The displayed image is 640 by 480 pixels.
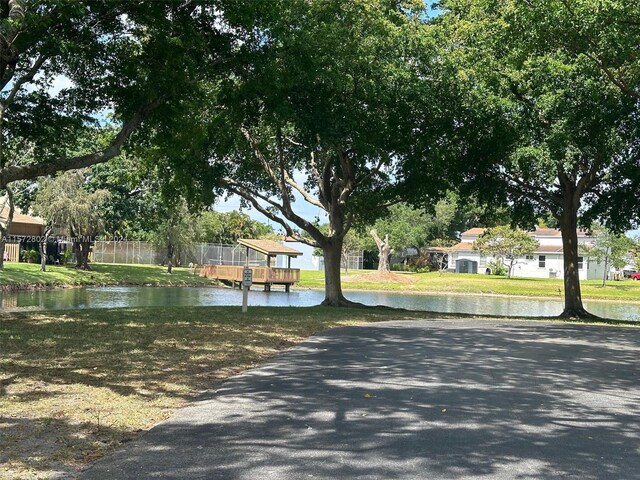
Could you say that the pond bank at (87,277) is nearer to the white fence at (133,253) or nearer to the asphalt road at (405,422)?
the white fence at (133,253)

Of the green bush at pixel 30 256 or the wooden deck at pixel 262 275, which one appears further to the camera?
the green bush at pixel 30 256

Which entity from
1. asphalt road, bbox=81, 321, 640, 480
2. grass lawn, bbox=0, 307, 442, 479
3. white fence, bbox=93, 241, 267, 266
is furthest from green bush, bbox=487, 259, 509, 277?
asphalt road, bbox=81, 321, 640, 480

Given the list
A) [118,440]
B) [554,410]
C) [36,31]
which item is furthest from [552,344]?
[36,31]

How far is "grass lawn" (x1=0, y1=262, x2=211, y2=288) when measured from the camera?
35219mm

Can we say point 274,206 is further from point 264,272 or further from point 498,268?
point 498,268

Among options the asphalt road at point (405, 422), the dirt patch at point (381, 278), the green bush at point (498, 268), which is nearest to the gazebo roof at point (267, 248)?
the dirt patch at point (381, 278)

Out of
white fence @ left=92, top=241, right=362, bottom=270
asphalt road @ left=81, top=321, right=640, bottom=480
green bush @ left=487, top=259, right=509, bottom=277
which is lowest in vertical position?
asphalt road @ left=81, top=321, right=640, bottom=480

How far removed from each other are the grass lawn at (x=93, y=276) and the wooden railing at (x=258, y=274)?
874 mm

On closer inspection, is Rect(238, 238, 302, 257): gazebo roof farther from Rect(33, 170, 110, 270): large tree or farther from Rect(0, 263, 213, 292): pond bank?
Rect(33, 170, 110, 270): large tree

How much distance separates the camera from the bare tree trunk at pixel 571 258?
22.6 meters

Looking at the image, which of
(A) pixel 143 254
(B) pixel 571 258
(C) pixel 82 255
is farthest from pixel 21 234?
(B) pixel 571 258

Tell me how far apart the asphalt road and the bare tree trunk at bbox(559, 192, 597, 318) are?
1263 cm

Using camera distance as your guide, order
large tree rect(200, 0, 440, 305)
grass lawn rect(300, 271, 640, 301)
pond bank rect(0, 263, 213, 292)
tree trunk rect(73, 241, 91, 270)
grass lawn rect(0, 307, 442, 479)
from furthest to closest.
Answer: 1. grass lawn rect(300, 271, 640, 301)
2. tree trunk rect(73, 241, 91, 270)
3. pond bank rect(0, 263, 213, 292)
4. large tree rect(200, 0, 440, 305)
5. grass lawn rect(0, 307, 442, 479)

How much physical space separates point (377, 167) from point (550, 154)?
18.5ft
